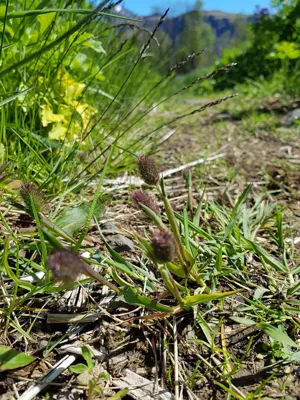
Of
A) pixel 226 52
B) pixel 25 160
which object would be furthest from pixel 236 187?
pixel 226 52

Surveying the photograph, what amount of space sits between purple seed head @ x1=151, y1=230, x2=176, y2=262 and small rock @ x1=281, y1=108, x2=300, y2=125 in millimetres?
2685

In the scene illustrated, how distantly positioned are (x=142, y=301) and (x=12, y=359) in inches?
11.0

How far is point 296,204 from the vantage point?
5.42 feet

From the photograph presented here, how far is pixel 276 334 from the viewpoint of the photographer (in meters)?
0.90

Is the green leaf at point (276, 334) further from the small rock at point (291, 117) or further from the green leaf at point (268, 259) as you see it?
the small rock at point (291, 117)

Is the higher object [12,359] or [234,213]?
[234,213]

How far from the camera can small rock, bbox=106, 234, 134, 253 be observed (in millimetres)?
1221

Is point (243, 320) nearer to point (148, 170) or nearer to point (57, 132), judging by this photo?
point (148, 170)

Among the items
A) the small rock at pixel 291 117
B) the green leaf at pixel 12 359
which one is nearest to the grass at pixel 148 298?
the green leaf at pixel 12 359

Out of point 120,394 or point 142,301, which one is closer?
point 120,394

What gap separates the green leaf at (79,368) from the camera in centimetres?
80

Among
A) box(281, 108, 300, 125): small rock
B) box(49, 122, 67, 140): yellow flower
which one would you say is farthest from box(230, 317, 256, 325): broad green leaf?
box(281, 108, 300, 125): small rock

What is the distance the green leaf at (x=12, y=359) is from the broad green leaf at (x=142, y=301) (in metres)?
0.23

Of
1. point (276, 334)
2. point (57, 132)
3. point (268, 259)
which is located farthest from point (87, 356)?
point (57, 132)
